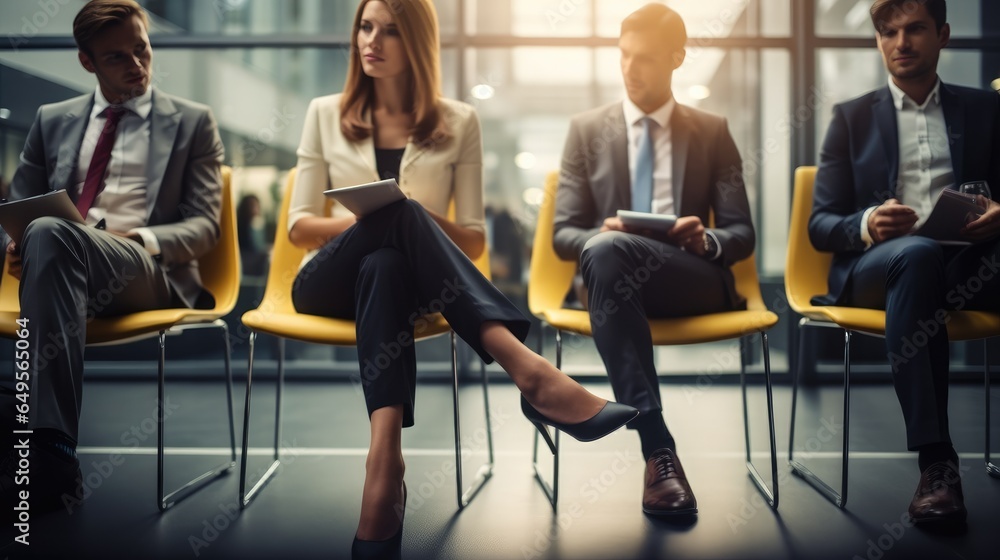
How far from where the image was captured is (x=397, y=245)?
141cm

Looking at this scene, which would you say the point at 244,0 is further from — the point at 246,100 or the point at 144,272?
the point at 144,272

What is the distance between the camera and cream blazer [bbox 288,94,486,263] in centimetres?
175

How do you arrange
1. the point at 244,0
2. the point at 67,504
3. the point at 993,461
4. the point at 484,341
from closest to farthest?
the point at 484,341, the point at 67,504, the point at 993,461, the point at 244,0

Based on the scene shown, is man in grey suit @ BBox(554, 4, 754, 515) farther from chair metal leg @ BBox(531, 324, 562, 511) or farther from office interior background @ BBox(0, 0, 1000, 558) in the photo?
office interior background @ BBox(0, 0, 1000, 558)

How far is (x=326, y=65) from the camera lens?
331 cm

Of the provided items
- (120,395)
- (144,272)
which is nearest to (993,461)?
(144,272)

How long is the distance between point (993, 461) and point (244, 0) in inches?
144

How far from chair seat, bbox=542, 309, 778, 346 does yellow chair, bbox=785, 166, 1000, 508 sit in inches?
7.4

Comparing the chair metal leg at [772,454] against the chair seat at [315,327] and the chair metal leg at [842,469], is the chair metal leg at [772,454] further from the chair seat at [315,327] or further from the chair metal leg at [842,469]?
the chair seat at [315,327]

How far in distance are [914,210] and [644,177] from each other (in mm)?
666

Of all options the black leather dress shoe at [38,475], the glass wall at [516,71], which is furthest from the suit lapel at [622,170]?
the glass wall at [516,71]

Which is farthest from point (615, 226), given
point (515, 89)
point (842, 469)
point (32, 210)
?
point (515, 89)

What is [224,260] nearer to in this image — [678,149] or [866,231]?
[678,149]

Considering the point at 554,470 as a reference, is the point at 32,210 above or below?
above
